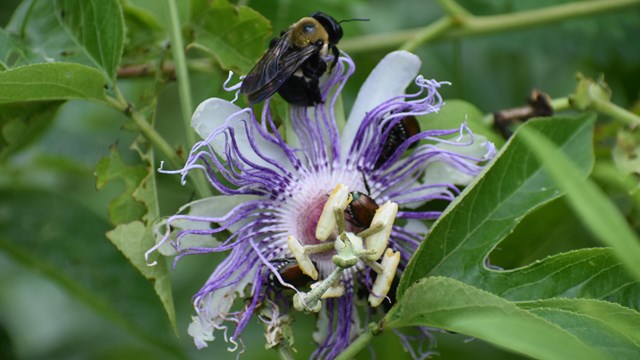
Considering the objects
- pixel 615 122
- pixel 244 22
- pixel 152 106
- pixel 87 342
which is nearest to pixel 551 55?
pixel 615 122

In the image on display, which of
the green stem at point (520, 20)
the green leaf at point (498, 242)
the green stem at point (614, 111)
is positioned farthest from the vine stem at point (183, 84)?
the green stem at point (614, 111)

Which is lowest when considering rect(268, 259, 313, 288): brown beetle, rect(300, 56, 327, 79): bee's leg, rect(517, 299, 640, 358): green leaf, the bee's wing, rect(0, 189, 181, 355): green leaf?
rect(0, 189, 181, 355): green leaf

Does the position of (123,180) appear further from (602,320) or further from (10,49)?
(602,320)

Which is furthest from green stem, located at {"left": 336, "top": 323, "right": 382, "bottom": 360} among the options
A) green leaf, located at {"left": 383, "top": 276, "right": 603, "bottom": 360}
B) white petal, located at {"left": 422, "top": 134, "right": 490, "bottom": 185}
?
white petal, located at {"left": 422, "top": 134, "right": 490, "bottom": 185}

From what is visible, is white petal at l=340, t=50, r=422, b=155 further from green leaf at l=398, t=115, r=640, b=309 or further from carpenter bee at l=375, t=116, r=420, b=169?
green leaf at l=398, t=115, r=640, b=309

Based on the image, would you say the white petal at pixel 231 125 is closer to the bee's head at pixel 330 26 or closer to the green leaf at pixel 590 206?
the bee's head at pixel 330 26

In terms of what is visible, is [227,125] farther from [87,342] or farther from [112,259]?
[87,342]
